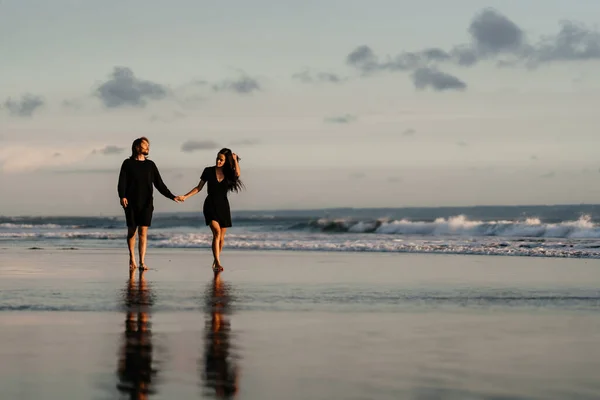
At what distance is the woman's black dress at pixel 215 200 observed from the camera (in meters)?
15.3

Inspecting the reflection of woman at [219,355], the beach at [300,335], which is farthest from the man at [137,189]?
the reflection of woman at [219,355]

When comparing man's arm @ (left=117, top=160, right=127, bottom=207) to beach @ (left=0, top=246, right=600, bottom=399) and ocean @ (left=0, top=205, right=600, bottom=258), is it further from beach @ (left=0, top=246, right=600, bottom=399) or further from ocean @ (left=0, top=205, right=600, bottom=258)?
ocean @ (left=0, top=205, right=600, bottom=258)

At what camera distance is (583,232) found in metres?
34.0

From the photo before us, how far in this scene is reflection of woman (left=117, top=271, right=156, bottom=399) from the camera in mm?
5105

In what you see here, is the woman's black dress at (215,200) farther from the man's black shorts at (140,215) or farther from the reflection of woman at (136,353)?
the reflection of woman at (136,353)

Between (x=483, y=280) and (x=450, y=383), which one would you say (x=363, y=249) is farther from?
(x=450, y=383)

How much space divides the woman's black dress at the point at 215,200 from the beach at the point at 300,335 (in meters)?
1.83

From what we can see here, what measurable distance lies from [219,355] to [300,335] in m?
1.11

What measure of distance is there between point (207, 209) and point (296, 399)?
10.6 metres

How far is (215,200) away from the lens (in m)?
15.4

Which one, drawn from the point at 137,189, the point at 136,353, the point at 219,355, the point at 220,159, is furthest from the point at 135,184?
the point at 219,355

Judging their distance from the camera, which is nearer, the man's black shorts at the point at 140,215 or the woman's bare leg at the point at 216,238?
the man's black shorts at the point at 140,215

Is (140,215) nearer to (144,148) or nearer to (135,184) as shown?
(135,184)

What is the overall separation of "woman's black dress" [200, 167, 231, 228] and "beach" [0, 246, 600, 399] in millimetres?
1827
